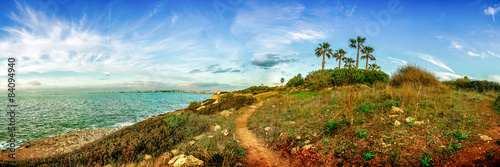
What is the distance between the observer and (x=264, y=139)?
267 inches

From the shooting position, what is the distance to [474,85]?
59.3 feet

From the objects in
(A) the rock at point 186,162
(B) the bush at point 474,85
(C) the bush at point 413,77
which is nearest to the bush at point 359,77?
(C) the bush at point 413,77

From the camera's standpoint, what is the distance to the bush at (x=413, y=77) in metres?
14.6

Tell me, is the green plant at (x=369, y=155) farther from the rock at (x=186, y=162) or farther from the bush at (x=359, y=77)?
the bush at (x=359, y=77)

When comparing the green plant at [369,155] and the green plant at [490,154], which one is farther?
the green plant at [369,155]

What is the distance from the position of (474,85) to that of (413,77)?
905cm

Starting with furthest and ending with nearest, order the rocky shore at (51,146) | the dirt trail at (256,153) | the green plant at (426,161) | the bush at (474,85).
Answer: the bush at (474,85) < the rocky shore at (51,146) < the dirt trail at (256,153) < the green plant at (426,161)

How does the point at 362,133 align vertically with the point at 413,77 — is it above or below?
below

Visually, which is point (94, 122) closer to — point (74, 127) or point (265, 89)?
point (74, 127)

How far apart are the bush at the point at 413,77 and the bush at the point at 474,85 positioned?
2699 mm

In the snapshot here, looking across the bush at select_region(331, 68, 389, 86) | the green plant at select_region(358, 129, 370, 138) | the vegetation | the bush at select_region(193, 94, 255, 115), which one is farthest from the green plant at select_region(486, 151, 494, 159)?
the bush at select_region(331, 68, 389, 86)

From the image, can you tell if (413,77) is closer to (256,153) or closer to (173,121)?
(256,153)

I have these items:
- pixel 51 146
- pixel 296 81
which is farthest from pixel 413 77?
pixel 51 146

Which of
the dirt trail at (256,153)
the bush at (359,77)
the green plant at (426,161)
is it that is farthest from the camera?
the bush at (359,77)
